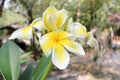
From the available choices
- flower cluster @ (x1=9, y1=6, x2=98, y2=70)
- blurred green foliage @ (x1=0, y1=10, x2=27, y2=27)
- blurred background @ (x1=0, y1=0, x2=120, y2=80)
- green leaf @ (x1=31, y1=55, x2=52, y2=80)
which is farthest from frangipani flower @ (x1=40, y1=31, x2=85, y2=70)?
blurred green foliage @ (x1=0, y1=10, x2=27, y2=27)

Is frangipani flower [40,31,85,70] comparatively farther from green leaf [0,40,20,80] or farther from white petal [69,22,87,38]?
green leaf [0,40,20,80]

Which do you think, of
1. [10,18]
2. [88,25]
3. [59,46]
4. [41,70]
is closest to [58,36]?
[59,46]

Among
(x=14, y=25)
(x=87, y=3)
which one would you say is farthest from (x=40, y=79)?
(x=87, y=3)

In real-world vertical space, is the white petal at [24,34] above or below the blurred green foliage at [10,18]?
above

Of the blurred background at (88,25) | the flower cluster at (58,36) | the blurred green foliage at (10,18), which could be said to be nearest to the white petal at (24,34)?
the flower cluster at (58,36)

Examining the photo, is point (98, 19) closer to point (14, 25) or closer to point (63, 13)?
point (14, 25)

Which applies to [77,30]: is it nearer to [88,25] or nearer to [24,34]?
[24,34]

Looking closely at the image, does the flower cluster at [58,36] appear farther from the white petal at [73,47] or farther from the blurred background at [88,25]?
the blurred background at [88,25]
